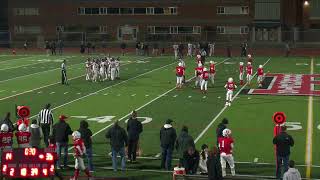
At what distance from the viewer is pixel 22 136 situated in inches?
568

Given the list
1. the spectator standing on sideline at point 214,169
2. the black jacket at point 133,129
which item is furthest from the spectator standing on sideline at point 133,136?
the spectator standing on sideline at point 214,169

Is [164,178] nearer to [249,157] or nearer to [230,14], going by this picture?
[249,157]

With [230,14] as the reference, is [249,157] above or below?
below

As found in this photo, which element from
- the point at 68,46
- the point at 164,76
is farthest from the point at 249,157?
the point at 68,46

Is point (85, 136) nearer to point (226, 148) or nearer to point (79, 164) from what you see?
point (79, 164)

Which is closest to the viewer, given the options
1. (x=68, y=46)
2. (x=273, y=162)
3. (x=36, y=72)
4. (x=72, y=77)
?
(x=273, y=162)

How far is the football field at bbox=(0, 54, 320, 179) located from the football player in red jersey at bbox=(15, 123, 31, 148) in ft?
6.16

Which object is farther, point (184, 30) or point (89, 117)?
point (184, 30)

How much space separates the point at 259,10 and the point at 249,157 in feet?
174

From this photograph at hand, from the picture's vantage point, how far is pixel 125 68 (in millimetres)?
39781

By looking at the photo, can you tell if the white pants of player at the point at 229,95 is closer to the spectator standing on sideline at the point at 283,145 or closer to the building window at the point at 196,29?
the spectator standing on sideline at the point at 283,145

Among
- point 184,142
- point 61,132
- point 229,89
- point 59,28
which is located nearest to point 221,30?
point 59,28

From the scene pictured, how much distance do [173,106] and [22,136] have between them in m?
10.6

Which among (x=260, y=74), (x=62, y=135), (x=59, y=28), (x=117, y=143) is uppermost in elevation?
(x=59, y=28)
